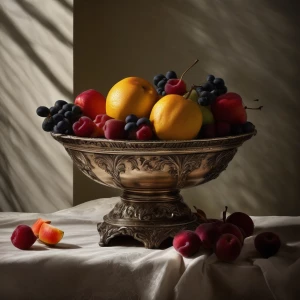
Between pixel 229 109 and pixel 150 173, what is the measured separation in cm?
20

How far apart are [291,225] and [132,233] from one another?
35 cm

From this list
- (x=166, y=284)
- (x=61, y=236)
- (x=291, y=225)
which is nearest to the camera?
(x=166, y=284)

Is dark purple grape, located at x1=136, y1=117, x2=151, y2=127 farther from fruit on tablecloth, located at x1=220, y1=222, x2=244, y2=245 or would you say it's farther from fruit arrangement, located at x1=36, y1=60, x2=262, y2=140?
fruit on tablecloth, located at x1=220, y1=222, x2=244, y2=245

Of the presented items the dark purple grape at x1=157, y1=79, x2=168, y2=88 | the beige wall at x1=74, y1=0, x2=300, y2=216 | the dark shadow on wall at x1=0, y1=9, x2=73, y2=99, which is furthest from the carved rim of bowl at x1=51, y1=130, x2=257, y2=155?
the beige wall at x1=74, y1=0, x2=300, y2=216

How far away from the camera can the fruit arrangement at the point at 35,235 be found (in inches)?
53.2

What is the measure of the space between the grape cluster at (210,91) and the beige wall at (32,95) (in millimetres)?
1083

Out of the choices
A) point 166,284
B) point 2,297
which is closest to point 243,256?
point 166,284

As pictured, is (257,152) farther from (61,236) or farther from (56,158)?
(61,236)

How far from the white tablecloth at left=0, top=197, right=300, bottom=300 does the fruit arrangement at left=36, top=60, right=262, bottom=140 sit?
0.76 ft

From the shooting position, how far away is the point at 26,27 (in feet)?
8.03

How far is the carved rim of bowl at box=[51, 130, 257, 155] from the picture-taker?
1.30 m

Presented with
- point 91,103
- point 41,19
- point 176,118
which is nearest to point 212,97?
point 176,118

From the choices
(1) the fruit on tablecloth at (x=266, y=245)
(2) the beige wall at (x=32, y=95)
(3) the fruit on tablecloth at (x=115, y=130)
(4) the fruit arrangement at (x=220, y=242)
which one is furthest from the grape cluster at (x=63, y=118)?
(2) the beige wall at (x=32, y=95)

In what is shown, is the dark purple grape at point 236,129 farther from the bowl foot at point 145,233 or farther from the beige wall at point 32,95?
the beige wall at point 32,95
